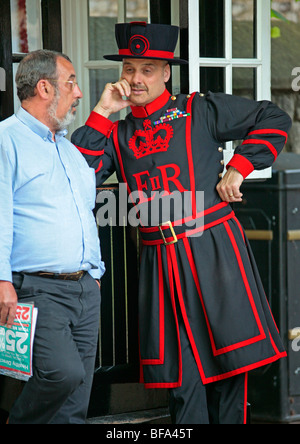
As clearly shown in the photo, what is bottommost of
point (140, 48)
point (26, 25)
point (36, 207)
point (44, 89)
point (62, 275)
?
point (62, 275)

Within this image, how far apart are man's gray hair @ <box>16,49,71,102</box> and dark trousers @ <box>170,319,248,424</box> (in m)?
1.10

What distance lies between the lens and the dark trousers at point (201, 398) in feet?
10.9

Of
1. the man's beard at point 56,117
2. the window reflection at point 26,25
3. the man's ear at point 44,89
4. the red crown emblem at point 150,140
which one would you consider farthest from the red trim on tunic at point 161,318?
the window reflection at point 26,25

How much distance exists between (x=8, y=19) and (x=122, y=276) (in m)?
1.23

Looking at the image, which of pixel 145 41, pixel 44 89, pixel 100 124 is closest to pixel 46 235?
pixel 44 89

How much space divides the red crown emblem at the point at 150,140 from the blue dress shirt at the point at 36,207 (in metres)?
0.45

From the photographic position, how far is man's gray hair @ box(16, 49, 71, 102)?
2.92 metres

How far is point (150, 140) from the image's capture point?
3336 mm

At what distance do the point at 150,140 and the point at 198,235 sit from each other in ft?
1.40

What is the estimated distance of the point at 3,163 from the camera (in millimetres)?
2783

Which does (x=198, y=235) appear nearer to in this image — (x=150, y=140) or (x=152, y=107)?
(x=150, y=140)

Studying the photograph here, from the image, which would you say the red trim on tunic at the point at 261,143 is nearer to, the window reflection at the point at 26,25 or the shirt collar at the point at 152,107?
the shirt collar at the point at 152,107

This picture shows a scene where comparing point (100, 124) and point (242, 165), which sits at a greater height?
point (100, 124)
